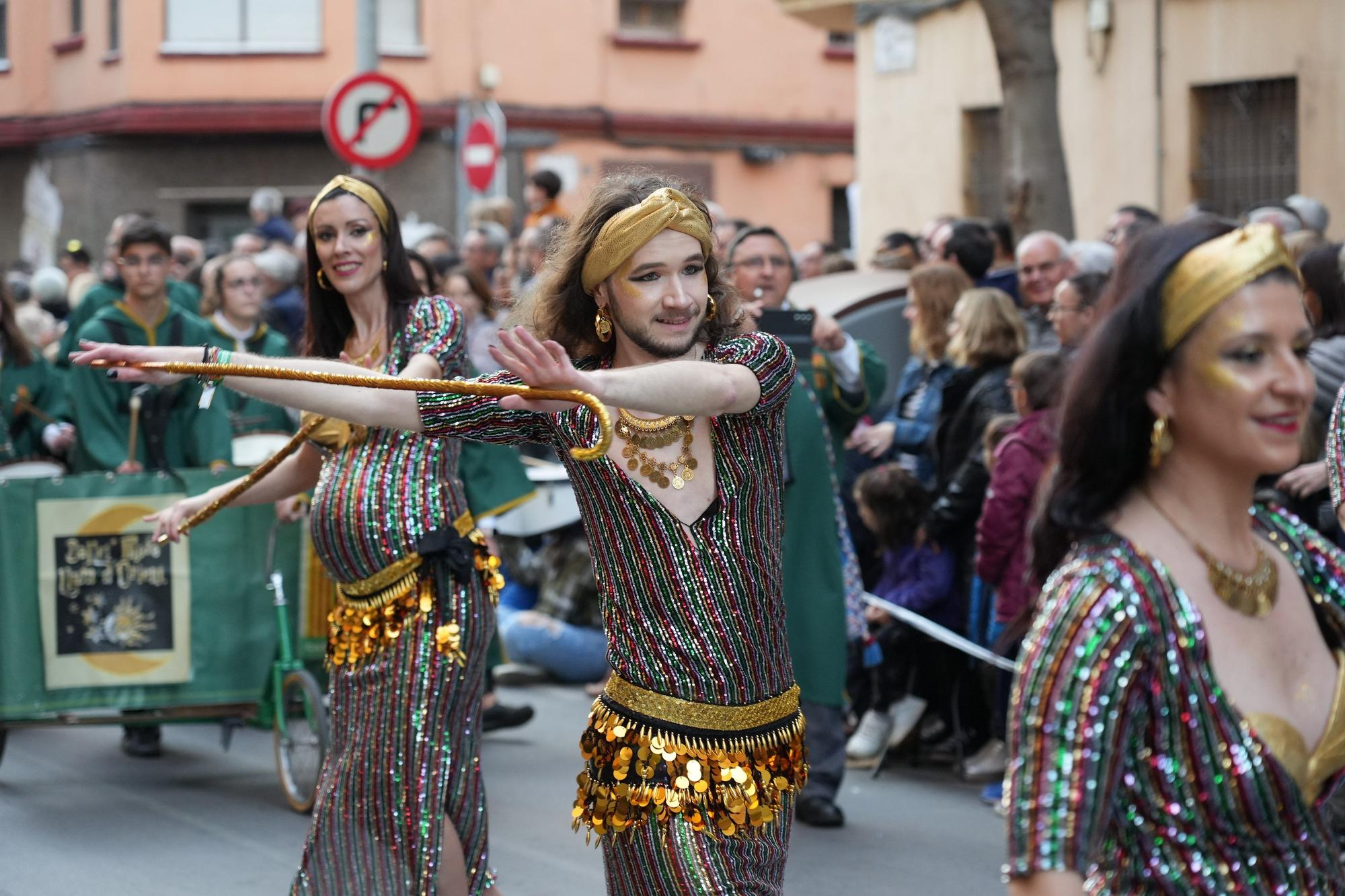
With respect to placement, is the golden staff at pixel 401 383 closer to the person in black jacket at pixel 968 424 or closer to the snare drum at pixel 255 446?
the person in black jacket at pixel 968 424

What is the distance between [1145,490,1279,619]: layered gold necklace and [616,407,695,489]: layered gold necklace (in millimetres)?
1329

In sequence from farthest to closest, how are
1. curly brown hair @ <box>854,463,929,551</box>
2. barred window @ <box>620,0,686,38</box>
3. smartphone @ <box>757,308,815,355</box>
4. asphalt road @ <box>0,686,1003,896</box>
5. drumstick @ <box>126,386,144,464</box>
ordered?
barred window @ <box>620,0,686,38</box>
drumstick @ <box>126,386,144,464</box>
curly brown hair @ <box>854,463,929,551</box>
smartphone @ <box>757,308,815,355</box>
asphalt road @ <box>0,686,1003,896</box>

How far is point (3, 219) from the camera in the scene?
93.1ft

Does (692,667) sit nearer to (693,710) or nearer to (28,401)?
(693,710)

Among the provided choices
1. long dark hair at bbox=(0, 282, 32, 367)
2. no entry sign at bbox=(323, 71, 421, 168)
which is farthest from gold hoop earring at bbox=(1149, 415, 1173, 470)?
no entry sign at bbox=(323, 71, 421, 168)

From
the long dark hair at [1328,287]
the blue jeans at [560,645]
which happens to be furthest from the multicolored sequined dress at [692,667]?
the blue jeans at [560,645]

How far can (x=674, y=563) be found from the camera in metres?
3.62

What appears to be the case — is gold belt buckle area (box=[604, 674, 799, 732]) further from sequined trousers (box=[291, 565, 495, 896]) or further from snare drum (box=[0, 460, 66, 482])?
snare drum (box=[0, 460, 66, 482])

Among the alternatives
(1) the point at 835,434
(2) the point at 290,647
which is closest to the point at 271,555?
(2) the point at 290,647

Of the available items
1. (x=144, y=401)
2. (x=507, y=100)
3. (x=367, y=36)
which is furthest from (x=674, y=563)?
(x=507, y=100)

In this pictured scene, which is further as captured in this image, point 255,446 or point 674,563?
point 255,446

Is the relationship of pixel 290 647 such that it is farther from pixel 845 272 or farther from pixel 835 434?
pixel 845 272

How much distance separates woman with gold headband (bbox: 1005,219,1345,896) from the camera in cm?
231

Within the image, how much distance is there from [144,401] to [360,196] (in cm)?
364
